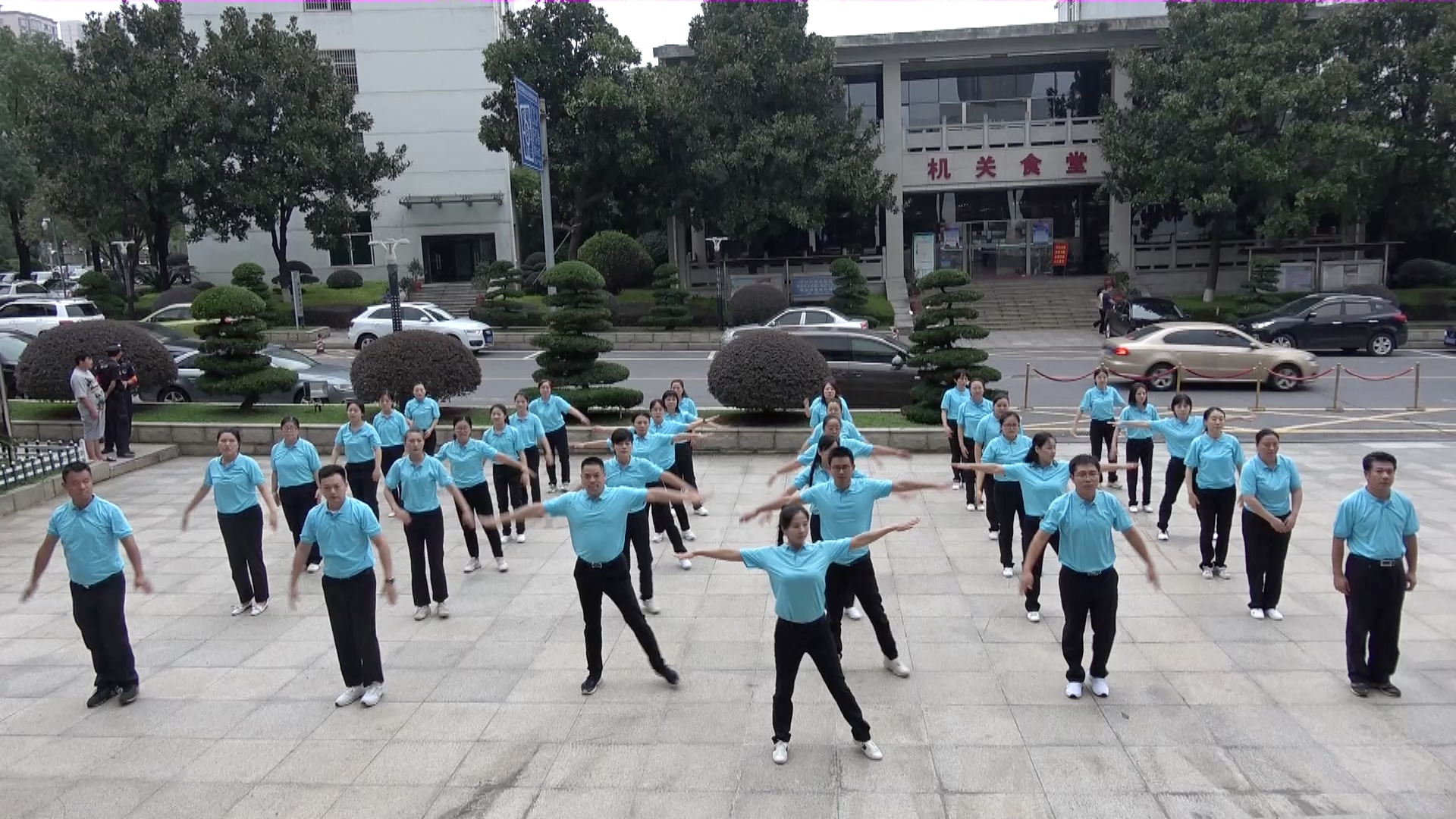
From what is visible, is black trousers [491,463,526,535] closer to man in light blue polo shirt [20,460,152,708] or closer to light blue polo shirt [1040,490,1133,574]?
man in light blue polo shirt [20,460,152,708]

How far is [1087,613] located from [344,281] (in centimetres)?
3385

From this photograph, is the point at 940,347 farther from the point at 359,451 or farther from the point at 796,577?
the point at 796,577

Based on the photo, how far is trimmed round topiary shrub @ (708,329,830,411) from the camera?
13578 millimetres

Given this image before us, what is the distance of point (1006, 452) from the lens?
8016 millimetres

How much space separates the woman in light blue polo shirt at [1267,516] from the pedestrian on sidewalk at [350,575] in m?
5.97

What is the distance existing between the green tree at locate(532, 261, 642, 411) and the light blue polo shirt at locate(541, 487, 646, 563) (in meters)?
8.70


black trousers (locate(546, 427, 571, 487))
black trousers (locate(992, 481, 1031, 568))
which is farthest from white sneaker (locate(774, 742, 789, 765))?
black trousers (locate(546, 427, 571, 487))

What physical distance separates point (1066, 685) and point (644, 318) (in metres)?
22.9

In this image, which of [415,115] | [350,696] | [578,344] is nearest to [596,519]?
[350,696]

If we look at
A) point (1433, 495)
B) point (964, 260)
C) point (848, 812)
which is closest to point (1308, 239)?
point (964, 260)

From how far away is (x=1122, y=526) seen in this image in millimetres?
5762

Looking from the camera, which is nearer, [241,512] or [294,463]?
[241,512]

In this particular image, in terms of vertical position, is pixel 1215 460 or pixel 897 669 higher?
pixel 1215 460

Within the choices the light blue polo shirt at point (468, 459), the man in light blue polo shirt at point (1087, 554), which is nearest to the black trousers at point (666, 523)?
the light blue polo shirt at point (468, 459)
